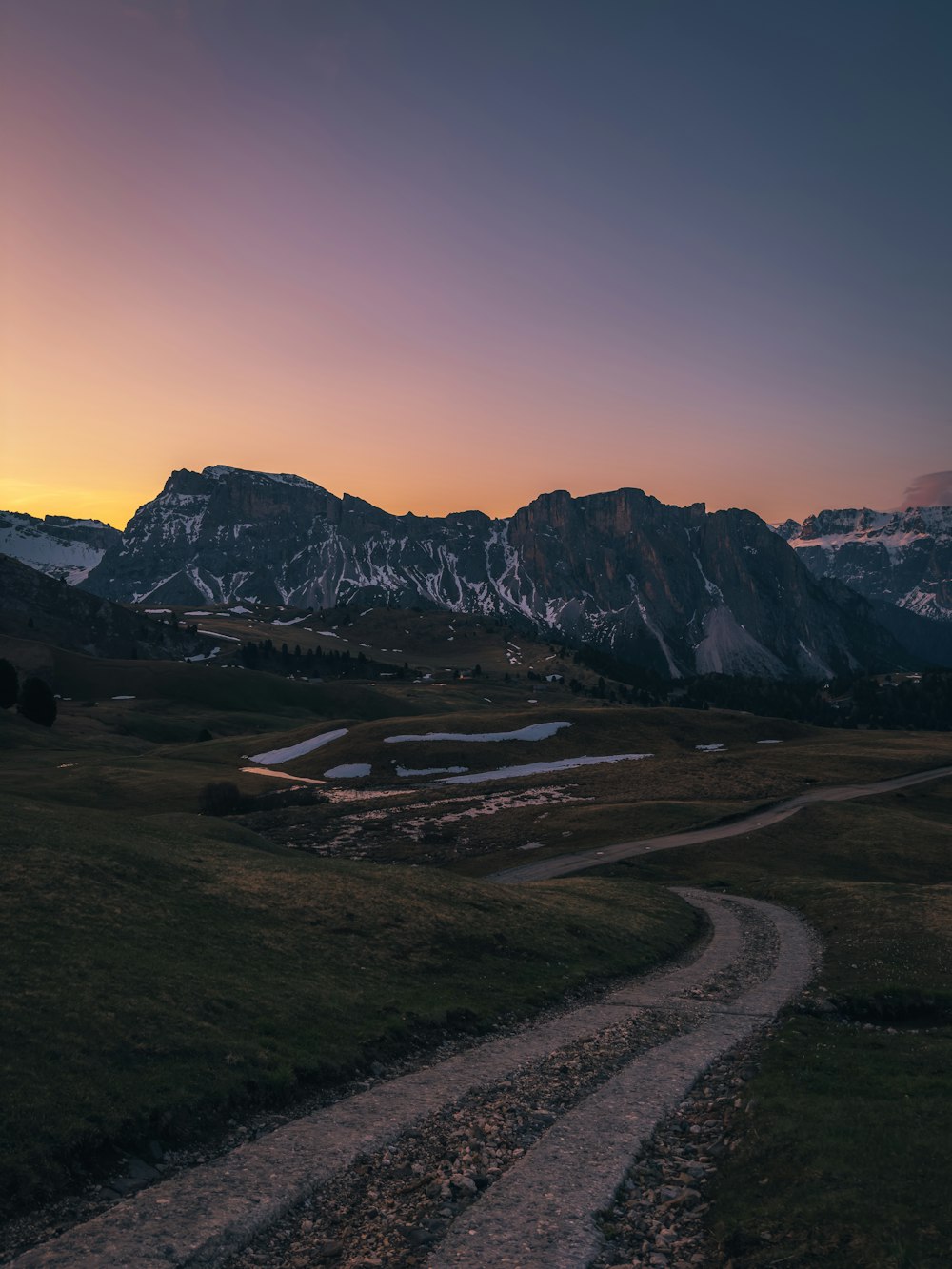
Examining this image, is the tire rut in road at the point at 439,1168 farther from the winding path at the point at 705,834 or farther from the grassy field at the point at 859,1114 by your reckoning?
the winding path at the point at 705,834

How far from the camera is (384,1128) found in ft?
71.3

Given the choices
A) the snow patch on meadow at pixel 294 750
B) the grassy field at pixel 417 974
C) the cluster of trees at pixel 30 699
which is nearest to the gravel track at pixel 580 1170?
the grassy field at pixel 417 974

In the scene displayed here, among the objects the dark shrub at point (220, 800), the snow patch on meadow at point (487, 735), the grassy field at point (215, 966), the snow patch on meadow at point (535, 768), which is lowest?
the dark shrub at point (220, 800)

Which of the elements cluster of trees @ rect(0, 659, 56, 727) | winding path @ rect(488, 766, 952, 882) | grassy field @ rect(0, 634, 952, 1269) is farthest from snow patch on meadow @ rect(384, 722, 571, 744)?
cluster of trees @ rect(0, 659, 56, 727)

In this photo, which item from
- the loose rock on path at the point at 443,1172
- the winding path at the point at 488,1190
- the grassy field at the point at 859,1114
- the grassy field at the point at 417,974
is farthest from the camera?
the grassy field at the point at 417,974

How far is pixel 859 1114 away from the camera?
2127 cm

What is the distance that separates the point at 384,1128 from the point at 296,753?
128 meters

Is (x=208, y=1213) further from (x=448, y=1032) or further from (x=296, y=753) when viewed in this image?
(x=296, y=753)

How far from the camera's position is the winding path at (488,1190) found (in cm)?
1572

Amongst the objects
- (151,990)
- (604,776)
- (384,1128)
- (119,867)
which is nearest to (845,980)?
(384,1128)

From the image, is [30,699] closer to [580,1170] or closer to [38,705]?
[38,705]

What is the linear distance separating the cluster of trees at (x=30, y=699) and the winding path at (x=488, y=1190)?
153773mm

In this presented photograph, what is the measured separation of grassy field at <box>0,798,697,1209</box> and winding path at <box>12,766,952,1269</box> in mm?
2132

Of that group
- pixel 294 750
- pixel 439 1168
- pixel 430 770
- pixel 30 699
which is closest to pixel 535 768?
pixel 430 770
